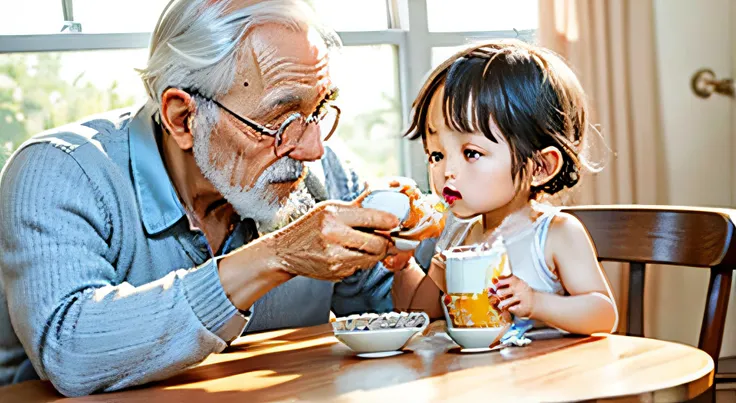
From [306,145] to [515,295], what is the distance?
19.0 inches

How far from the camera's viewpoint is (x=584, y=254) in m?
1.52

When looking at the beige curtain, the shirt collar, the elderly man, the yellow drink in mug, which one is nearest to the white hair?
the elderly man

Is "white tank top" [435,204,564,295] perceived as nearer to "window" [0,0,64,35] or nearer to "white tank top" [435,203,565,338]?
"white tank top" [435,203,565,338]

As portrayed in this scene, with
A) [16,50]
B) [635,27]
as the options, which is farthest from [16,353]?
[635,27]

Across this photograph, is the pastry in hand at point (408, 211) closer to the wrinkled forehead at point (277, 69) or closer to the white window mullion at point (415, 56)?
the wrinkled forehead at point (277, 69)

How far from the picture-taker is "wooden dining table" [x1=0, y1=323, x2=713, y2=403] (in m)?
1.21

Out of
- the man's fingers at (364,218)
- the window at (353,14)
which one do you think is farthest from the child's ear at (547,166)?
the window at (353,14)

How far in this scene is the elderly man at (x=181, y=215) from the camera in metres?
1.42

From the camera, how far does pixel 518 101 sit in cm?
152

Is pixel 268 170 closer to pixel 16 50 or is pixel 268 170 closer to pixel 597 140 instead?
pixel 16 50

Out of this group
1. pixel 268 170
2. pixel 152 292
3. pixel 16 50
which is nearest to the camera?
pixel 152 292

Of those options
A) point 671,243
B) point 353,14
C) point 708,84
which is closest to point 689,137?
point 708,84

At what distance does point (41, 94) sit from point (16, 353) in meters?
1.20

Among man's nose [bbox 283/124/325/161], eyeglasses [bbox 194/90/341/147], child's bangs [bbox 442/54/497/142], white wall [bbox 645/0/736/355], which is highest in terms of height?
child's bangs [bbox 442/54/497/142]
